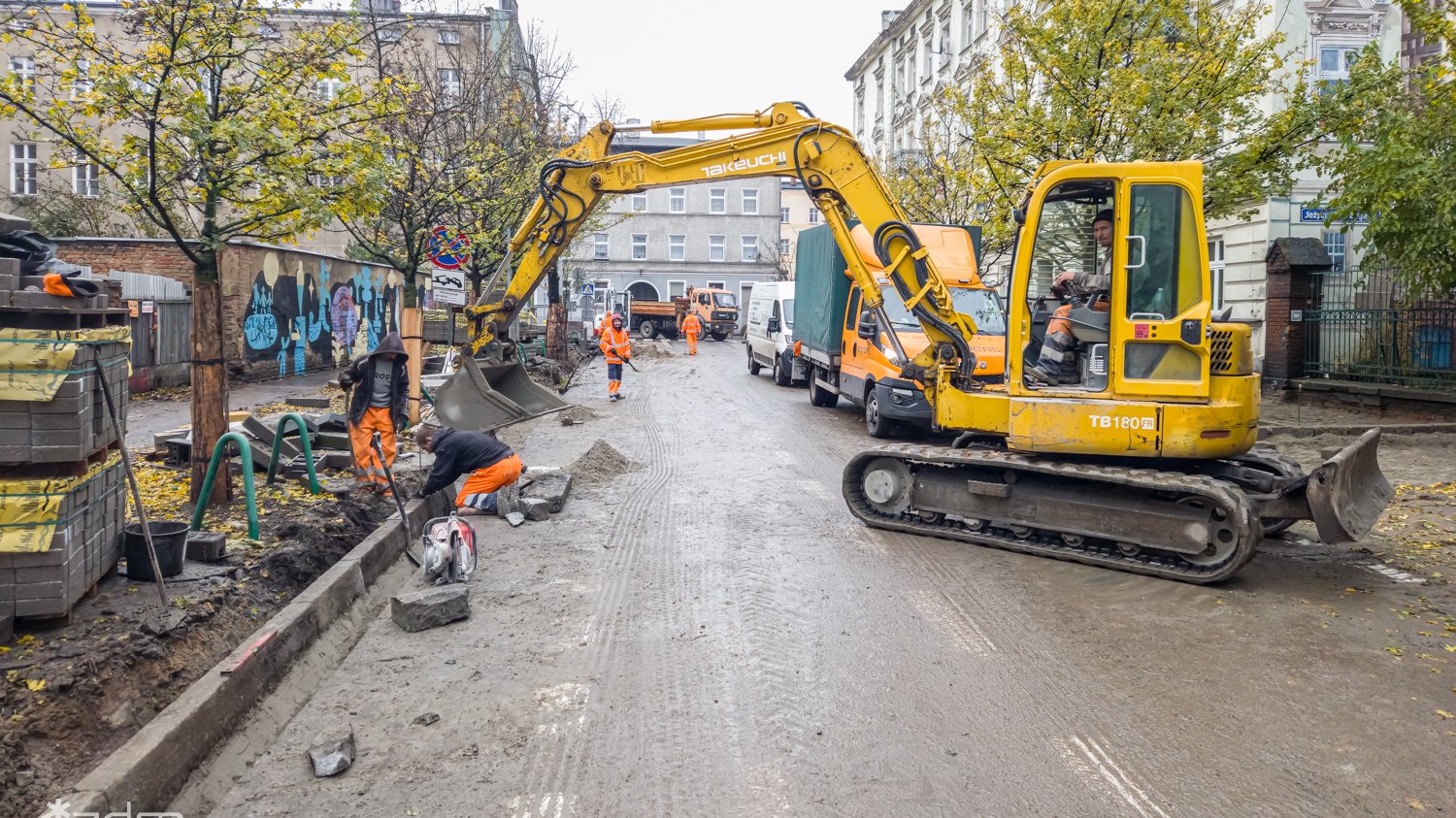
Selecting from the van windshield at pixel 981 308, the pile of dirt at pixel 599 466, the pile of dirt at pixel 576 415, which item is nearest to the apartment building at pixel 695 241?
the pile of dirt at pixel 576 415

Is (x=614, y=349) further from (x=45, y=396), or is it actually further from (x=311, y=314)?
(x=45, y=396)

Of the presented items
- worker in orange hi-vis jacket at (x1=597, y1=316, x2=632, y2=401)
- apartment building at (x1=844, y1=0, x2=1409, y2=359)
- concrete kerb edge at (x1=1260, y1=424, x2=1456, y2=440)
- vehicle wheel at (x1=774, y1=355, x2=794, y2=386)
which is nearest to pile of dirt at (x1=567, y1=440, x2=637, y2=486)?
worker in orange hi-vis jacket at (x1=597, y1=316, x2=632, y2=401)

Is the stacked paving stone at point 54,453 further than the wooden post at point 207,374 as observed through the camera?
No

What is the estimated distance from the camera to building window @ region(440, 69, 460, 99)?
1875 centimetres

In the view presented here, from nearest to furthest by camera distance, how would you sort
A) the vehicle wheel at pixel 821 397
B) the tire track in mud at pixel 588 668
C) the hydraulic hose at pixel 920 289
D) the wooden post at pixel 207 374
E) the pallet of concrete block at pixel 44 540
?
the tire track in mud at pixel 588 668 → the pallet of concrete block at pixel 44 540 → the wooden post at pixel 207 374 → the hydraulic hose at pixel 920 289 → the vehicle wheel at pixel 821 397

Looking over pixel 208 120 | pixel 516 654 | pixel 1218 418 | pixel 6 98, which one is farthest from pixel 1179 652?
pixel 6 98

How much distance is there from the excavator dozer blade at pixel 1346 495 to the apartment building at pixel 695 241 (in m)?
58.1

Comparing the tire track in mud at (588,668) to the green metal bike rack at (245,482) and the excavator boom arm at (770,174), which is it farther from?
the excavator boom arm at (770,174)

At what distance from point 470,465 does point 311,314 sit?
52.0 feet

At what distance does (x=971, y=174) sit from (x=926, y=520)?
37.5 ft

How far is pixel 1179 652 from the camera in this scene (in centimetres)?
545

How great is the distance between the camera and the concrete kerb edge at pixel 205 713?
359 cm

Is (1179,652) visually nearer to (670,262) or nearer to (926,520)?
(926,520)

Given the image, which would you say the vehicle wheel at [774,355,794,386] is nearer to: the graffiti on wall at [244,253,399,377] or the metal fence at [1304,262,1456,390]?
the metal fence at [1304,262,1456,390]
